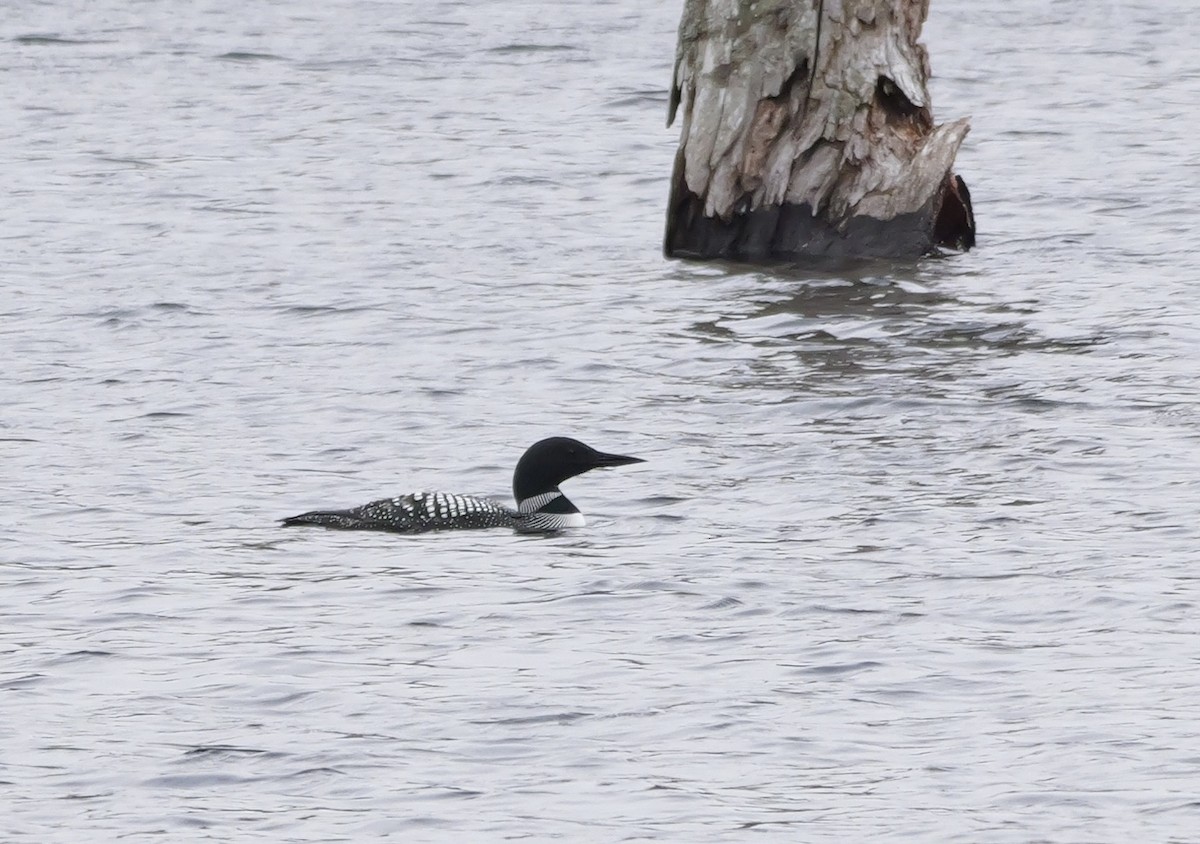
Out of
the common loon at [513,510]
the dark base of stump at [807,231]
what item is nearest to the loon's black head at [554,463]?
the common loon at [513,510]

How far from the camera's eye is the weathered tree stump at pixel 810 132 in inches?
635

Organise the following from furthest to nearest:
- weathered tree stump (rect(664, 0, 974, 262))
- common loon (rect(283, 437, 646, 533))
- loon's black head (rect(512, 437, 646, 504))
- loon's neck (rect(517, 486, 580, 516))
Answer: weathered tree stump (rect(664, 0, 974, 262)), loon's black head (rect(512, 437, 646, 504)), loon's neck (rect(517, 486, 580, 516)), common loon (rect(283, 437, 646, 533))

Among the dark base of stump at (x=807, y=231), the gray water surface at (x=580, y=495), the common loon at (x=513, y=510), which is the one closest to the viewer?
the gray water surface at (x=580, y=495)

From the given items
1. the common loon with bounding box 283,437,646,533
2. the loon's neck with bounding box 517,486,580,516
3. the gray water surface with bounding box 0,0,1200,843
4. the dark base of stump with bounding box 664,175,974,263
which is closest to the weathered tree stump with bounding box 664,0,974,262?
the dark base of stump with bounding box 664,175,974,263

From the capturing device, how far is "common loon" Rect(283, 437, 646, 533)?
10672 mm

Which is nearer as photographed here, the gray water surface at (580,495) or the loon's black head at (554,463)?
the gray water surface at (580,495)

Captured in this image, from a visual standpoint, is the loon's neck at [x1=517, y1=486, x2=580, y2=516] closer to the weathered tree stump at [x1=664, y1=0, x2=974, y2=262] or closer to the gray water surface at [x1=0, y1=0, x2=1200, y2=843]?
the gray water surface at [x1=0, y1=0, x2=1200, y2=843]

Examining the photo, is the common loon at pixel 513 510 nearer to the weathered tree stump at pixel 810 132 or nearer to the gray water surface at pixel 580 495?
the gray water surface at pixel 580 495

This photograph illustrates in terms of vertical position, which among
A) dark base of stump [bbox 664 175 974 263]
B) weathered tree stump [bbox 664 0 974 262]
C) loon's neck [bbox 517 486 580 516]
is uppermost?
weathered tree stump [bbox 664 0 974 262]

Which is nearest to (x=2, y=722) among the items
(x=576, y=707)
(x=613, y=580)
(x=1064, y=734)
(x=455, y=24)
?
(x=576, y=707)

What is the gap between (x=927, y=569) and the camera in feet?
32.3

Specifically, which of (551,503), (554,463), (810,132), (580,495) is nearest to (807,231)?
(810,132)

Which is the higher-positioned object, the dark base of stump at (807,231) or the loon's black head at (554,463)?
the dark base of stump at (807,231)

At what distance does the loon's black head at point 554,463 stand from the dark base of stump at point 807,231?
19.6 ft
